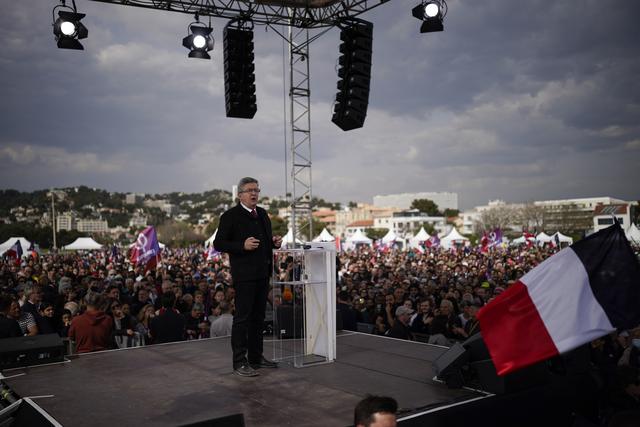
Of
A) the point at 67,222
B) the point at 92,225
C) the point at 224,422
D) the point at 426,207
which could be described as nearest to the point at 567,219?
the point at 426,207

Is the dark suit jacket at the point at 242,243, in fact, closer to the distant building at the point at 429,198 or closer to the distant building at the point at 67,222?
the distant building at the point at 429,198

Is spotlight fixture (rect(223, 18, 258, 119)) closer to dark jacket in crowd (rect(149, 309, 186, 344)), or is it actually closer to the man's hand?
dark jacket in crowd (rect(149, 309, 186, 344))

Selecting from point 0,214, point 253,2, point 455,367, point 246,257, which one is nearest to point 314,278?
point 246,257

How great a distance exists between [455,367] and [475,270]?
16672mm

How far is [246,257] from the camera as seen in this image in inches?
192

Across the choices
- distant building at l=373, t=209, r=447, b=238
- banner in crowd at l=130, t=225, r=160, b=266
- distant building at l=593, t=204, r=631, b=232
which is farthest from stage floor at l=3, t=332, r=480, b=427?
distant building at l=373, t=209, r=447, b=238

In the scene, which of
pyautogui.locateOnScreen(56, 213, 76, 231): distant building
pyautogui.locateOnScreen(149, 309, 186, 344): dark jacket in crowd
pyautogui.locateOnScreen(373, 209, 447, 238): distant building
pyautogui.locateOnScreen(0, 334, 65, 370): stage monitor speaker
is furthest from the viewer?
pyautogui.locateOnScreen(56, 213, 76, 231): distant building

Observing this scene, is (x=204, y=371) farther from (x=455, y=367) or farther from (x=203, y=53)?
(x=203, y=53)

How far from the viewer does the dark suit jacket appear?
189 inches

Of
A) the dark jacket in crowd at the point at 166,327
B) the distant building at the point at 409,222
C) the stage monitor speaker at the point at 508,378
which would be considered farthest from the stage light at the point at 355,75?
the distant building at the point at 409,222

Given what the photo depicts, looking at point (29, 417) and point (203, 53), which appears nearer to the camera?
point (29, 417)

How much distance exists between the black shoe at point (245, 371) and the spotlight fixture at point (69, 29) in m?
7.10

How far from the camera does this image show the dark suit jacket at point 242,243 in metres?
4.80

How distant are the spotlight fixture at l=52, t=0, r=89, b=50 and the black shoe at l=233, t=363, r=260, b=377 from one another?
710 cm
